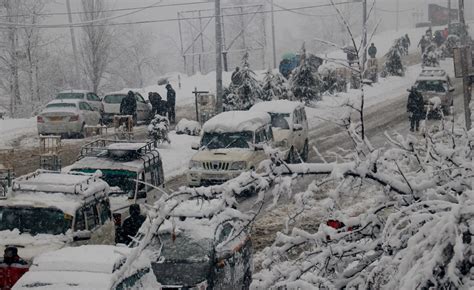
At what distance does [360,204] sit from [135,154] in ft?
17.6

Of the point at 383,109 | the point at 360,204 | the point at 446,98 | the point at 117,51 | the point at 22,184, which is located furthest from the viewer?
the point at 117,51

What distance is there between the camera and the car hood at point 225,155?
691 inches

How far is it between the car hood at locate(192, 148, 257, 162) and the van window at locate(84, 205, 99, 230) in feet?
22.0

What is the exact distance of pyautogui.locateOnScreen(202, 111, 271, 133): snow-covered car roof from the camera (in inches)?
730

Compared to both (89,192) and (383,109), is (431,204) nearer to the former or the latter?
(89,192)

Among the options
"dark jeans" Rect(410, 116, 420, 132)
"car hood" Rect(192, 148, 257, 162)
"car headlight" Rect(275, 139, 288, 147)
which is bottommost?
"dark jeans" Rect(410, 116, 420, 132)

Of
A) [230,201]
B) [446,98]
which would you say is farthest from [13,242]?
[446,98]

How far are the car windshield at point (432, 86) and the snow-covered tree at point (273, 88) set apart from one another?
21.3 ft

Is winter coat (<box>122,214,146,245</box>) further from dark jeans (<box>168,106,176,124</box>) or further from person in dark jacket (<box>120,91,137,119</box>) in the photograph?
dark jeans (<box>168,106,176,124</box>)

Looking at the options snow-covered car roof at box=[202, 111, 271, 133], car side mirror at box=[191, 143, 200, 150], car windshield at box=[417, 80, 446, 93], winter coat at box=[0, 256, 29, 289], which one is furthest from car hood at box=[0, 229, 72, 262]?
car windshield at box=[417, 80, 446, 93]

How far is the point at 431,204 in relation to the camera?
3.70 metres

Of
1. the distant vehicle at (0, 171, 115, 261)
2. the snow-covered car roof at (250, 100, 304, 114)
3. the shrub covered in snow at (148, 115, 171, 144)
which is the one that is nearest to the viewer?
the distant vehicle at (0, 171, 115, 261)

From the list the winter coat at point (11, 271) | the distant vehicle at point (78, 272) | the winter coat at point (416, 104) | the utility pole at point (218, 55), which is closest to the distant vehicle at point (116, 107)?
the utility pole at point (218, 55)

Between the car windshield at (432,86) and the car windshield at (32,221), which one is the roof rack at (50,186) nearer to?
the car windshield at (32,221)
